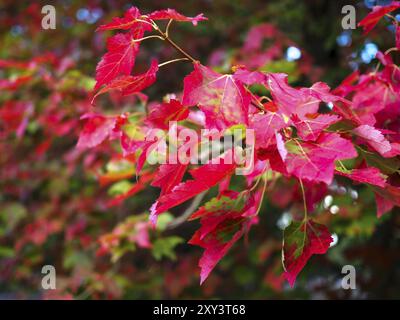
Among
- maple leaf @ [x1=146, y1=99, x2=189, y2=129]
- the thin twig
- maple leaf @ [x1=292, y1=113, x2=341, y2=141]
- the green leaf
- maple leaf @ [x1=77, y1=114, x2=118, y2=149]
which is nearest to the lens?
maple leaf @ [x1=292, y1=113, x2=341, y2=141]

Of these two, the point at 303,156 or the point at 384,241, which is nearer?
the point at 303,156

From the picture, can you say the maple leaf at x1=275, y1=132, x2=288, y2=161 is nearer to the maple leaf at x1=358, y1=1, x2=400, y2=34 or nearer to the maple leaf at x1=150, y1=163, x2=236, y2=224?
the maple leaf at x1=150, y1=163, x2=236, y2=224

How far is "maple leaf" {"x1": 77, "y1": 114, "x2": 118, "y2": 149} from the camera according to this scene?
133cm

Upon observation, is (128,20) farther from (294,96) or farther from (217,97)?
(294,96)

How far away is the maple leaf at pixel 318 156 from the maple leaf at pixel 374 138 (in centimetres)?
9

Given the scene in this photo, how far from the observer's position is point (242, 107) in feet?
2.82

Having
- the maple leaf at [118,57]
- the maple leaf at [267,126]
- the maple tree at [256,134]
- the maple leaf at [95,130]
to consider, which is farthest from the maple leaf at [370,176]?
the maple leaf at [95,130]

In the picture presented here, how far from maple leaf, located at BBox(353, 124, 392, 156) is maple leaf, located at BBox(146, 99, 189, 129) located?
33cm

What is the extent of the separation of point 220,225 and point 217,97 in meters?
0.25

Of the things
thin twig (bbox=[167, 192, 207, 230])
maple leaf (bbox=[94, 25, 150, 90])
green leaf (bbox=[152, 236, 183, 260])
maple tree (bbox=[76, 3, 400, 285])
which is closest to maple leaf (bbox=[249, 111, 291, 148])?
maple tree (bbox=[76, 3, 400, 285])

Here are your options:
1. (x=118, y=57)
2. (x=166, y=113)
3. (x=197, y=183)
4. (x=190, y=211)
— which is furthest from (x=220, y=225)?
(x=190, y=211)
